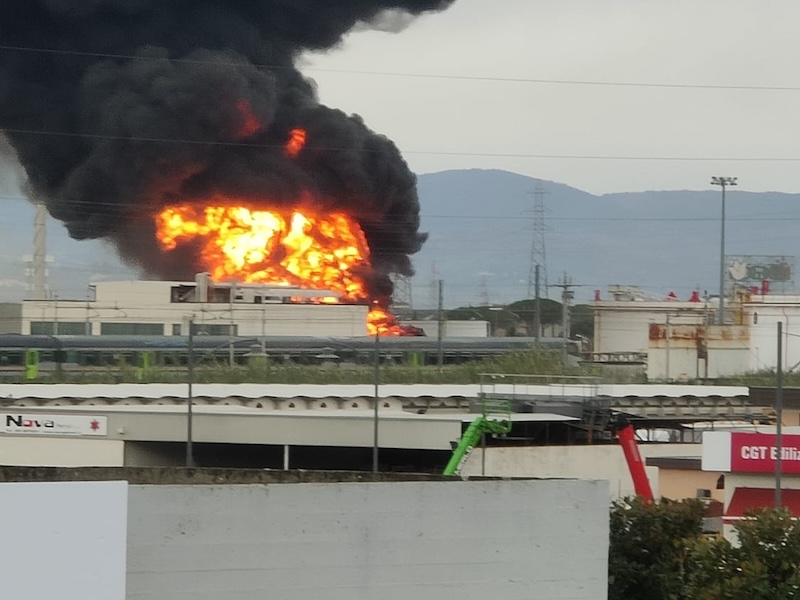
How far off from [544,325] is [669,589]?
82828mm

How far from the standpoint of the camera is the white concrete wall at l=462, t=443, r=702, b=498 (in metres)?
27.9

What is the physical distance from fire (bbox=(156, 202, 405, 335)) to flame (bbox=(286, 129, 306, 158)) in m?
3.99

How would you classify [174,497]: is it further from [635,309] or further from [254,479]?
[635,309]

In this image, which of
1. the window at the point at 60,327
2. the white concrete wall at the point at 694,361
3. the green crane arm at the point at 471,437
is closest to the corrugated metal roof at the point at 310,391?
the green crane arm at the point at 471,437

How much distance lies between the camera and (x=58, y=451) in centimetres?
2961

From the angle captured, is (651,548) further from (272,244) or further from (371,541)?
(272,244)

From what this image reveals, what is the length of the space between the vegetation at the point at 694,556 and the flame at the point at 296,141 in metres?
49.2

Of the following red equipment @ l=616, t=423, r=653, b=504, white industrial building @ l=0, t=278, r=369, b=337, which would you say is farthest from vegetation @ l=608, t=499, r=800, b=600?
white industrial building @ l=0, t=278, r=369, b=337

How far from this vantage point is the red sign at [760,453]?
2012cm

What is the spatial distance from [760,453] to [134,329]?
39753mm

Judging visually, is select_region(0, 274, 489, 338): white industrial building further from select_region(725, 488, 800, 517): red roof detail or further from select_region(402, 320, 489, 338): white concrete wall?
select_region(725, 488, 800, 517): red roof detail

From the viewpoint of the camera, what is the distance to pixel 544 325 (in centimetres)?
9925

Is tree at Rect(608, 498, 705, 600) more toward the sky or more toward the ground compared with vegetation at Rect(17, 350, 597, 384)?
more toward the ground

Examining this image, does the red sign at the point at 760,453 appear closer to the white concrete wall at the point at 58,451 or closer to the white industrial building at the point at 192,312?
the white concrete wall at the point at 58,451
